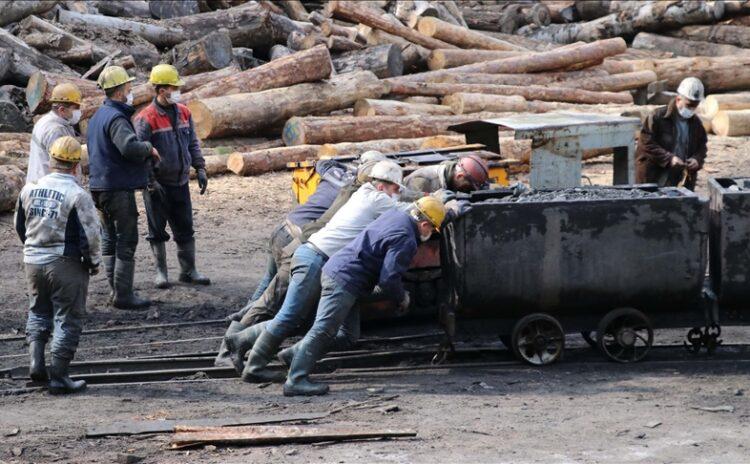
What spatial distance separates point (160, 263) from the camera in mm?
12586

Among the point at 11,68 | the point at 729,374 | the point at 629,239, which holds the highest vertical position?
the point at 11,68

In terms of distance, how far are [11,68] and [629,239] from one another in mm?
11814

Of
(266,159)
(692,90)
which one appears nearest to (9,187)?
(266,159)

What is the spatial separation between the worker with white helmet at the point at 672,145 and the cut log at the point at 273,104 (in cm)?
708

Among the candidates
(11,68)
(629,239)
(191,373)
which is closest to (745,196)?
(629,239)

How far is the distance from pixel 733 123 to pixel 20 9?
38.9 ft

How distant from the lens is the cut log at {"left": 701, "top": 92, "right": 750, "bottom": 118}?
68.1 ft

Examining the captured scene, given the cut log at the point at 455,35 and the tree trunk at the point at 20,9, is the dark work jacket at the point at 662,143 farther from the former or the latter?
the cut log at the point at 455,35

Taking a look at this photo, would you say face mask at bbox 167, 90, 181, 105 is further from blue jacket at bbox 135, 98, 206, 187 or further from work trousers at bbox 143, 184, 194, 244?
work trousers at bbox 143, 184, 194, 244

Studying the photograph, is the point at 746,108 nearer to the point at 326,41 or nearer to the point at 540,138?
the point at 326,41

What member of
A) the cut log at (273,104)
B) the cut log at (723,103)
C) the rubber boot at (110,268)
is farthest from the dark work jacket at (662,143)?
the cut log at (723,103)

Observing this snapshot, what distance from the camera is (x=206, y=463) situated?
7559mm

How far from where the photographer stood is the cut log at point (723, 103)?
20750 mm

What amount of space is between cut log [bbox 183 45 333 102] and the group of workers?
7318 millimetres
